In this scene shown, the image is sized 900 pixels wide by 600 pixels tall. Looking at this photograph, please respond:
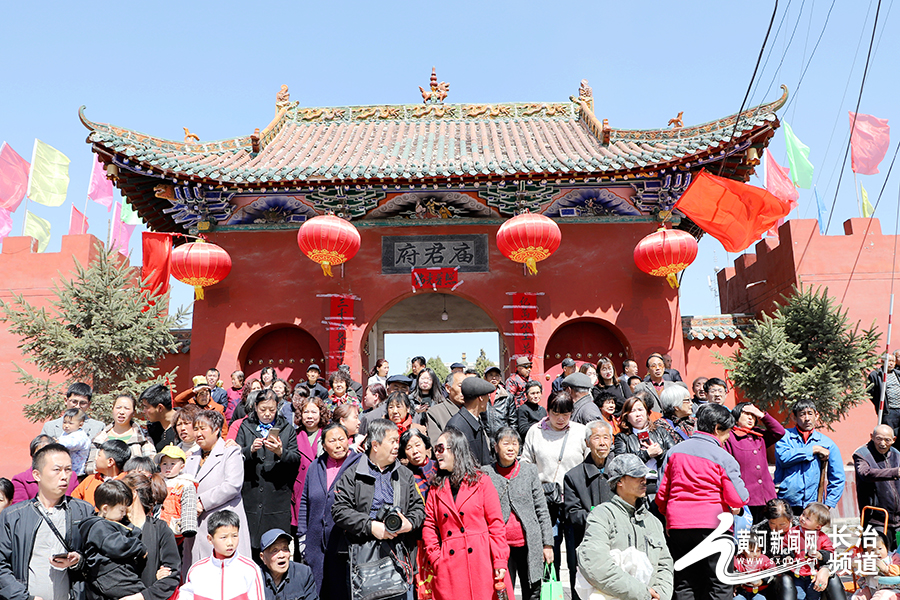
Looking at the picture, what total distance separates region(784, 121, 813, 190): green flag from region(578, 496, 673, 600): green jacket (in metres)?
12.6

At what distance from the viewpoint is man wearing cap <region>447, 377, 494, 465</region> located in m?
4.79

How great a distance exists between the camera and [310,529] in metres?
3.98

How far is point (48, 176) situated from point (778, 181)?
15667 mm

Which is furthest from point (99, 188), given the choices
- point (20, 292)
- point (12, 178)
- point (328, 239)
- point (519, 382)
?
point (519, 382)

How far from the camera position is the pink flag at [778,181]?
1398cm

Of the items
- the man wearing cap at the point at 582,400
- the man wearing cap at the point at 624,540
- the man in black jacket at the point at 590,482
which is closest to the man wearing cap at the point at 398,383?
the man wearing cap at the point at 582,400

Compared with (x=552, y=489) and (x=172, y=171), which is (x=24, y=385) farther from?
(x=552, y=489)

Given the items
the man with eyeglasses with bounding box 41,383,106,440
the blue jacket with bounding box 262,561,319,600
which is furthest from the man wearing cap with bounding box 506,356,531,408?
the man with eyeglasses with bounding box 41,383,106,440

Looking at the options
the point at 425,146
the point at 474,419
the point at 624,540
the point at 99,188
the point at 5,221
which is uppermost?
the point at 99,188

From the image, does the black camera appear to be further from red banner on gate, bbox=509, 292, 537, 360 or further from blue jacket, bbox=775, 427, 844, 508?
red banner on gate, bbox=509, 292, 537, 360

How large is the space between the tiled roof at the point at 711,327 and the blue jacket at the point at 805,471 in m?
5.03

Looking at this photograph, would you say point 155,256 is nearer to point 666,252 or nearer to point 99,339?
point 99,339

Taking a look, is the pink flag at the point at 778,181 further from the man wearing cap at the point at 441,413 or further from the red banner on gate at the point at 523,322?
the man wearing cap at the point at 441,413

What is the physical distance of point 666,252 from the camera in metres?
8.94
